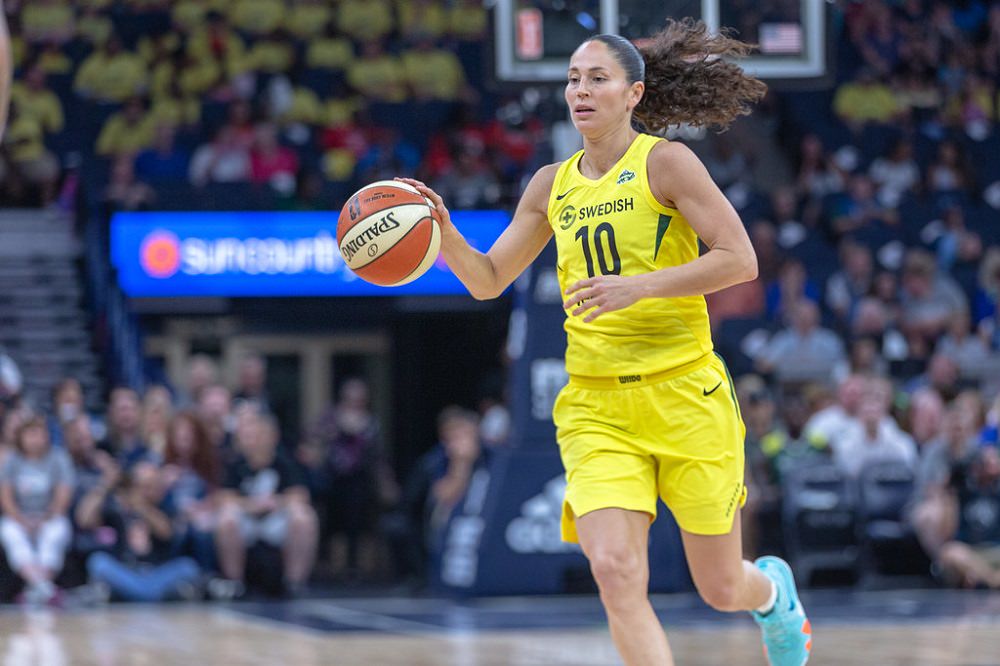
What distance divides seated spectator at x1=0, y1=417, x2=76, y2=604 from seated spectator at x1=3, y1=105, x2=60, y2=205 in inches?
191

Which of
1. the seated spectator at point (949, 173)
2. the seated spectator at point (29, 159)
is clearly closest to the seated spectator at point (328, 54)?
the seated spectator at point (29, 159)

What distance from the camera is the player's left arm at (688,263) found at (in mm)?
4637

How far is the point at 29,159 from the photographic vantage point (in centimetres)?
1543

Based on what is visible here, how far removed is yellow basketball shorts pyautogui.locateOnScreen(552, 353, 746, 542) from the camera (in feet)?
16.2

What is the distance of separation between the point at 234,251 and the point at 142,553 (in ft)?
13.7

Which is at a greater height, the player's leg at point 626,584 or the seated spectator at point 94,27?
the seated spectator at point 94,27

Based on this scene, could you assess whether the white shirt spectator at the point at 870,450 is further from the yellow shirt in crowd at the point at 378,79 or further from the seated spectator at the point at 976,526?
the yellow shirt in crowd at the point at 378,79

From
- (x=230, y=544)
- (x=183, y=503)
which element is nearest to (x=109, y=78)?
(x=183, y=503)

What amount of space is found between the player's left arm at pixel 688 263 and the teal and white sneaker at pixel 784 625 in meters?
1.23

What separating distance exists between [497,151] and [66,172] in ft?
13.2

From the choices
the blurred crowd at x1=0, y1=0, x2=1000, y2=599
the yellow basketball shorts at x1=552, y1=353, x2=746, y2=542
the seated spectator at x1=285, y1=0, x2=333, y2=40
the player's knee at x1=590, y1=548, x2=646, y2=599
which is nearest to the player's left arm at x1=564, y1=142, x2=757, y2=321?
the yellow basketball shorts at x1=552, y1=353, x2=746, y2=542

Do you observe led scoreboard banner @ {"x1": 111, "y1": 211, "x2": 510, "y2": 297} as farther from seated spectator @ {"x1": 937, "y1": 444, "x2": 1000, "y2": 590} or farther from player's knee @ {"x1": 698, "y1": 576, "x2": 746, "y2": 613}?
player's knee @ {"x1": 698, "y1": 576, "x2": 746, "y2": 613}

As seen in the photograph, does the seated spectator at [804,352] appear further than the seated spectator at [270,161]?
No

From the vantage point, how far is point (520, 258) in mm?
5242
